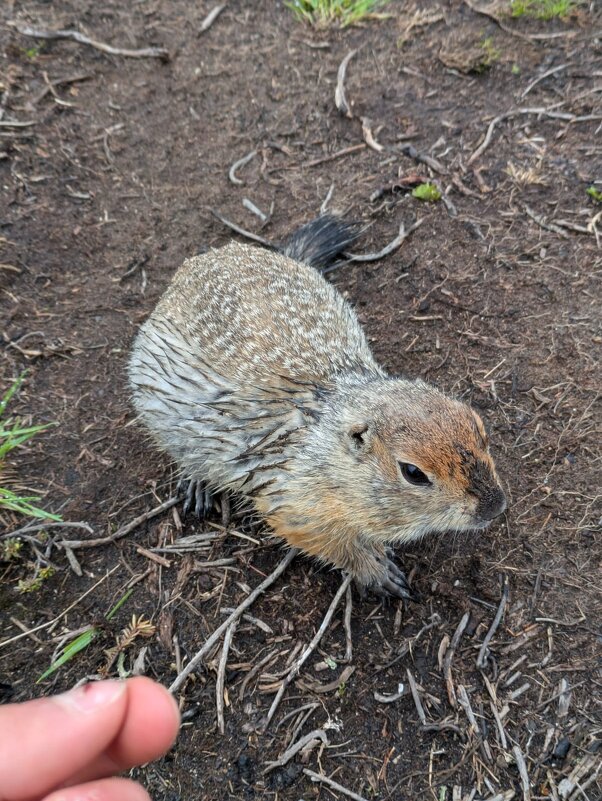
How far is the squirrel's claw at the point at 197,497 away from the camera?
342cm

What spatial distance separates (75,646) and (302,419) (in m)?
1.49

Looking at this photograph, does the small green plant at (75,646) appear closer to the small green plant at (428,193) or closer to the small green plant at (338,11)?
the small green plant at (428,193)

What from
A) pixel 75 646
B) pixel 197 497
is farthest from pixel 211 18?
pixel 75 646

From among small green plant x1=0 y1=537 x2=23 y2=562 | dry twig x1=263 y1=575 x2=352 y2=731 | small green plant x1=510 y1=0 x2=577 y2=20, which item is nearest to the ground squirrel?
dry twig x1=263 y1=575 x2=352 y2=731

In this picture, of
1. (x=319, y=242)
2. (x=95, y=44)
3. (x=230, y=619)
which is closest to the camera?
(x=230, y=619)

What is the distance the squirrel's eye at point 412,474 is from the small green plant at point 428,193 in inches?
105

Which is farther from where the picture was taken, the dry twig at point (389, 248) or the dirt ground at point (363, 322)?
the dry twig at point (389, 248)

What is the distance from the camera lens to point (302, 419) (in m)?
3.12

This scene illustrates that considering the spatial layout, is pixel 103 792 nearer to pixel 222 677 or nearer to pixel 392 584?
pixel 222 677

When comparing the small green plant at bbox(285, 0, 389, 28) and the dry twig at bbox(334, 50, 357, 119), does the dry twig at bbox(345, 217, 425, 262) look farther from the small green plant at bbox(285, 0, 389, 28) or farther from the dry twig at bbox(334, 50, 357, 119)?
the small green plant at bbox(285, 0, 389, 28)

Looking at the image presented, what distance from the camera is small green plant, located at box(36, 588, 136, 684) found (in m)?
2.76

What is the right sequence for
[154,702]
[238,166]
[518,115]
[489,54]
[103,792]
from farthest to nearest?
[489,54], [238,166], [518,115], [154,702], [103,792]

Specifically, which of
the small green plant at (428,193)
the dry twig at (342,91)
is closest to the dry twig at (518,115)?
the small green plant at (428,193)

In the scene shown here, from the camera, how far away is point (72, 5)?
583cm
